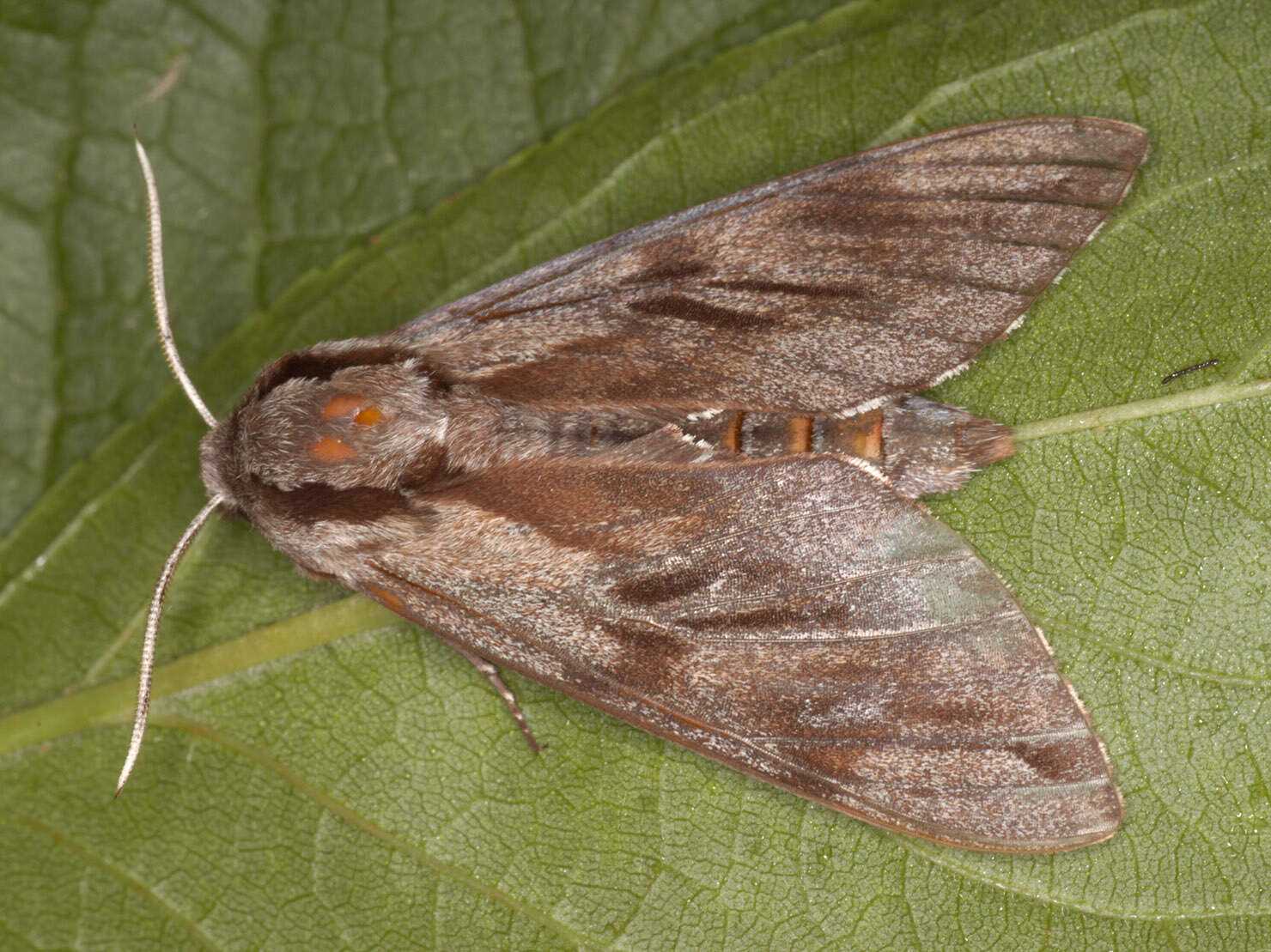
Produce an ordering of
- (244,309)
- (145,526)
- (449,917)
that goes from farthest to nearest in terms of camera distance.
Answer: (244,309) < (145,526) < (449,917)

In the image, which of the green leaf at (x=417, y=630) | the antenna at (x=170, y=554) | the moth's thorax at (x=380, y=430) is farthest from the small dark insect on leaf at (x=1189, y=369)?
the antenna at (x=170, y=554)

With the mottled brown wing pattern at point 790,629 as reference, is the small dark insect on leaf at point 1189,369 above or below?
above

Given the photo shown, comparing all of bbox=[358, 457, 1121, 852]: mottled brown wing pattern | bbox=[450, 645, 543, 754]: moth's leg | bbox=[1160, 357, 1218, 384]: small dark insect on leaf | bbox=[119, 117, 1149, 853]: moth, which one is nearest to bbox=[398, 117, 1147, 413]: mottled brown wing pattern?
bbox=[119, 117, 1149, 853]: moth

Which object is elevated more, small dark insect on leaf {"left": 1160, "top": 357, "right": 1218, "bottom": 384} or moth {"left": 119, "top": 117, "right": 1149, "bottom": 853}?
small dark insect on leaf {"left": 1160, "top": 357, "right": 1218, "bottom": 384}

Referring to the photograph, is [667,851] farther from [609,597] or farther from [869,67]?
[869,67]

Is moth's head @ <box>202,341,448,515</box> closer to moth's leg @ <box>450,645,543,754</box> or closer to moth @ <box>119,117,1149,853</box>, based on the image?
moth @ <box>119,117,1149,853</box>

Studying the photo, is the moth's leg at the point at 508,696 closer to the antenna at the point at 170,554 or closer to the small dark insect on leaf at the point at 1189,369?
the antenna at the point at 170,554

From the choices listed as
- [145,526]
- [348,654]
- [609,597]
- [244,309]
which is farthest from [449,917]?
[244,309]
